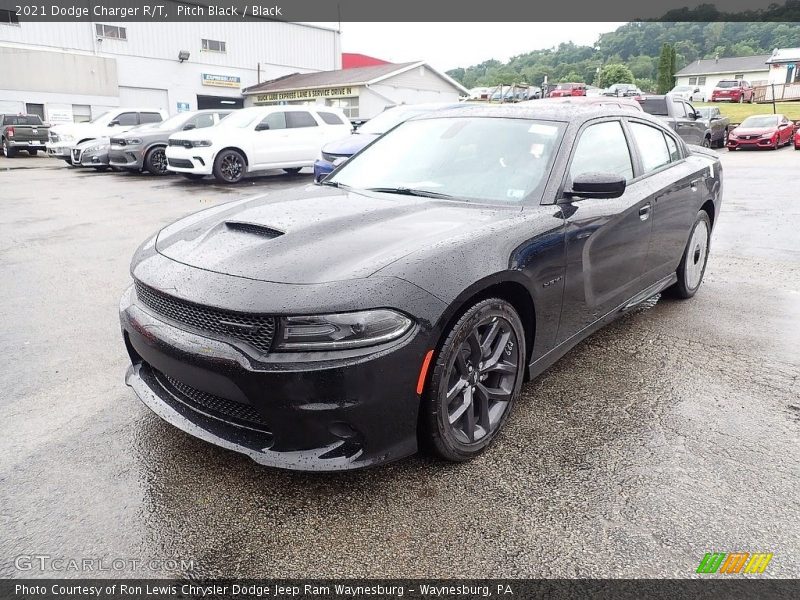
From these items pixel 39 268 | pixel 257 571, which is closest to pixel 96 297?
pixel 39 268

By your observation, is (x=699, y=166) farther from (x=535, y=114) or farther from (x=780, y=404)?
(x=780, y=404)

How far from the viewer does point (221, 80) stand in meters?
35.3

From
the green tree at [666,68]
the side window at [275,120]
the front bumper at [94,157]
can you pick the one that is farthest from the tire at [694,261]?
the green tree at [666,68]

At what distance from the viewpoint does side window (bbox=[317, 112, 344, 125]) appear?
14180 mm

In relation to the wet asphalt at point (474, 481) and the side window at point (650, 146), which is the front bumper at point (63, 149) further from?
the side window at point (650, 146)

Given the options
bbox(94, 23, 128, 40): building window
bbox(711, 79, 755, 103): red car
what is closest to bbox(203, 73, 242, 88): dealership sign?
bbox(94, 23, 128, 40): building window

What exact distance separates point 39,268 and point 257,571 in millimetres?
5207

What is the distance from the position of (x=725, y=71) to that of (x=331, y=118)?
77.3 meters

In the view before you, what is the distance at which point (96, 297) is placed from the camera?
16.6 feet

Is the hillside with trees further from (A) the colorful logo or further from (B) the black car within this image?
(A) the colorful logo

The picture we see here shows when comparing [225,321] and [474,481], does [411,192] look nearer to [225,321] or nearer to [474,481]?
[225,321]

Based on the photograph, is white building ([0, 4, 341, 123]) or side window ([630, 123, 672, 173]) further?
white building ([0, 4, 341, 123])

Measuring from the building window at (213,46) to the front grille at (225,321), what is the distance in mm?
37070

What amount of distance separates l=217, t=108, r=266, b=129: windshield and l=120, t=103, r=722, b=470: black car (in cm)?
1003
